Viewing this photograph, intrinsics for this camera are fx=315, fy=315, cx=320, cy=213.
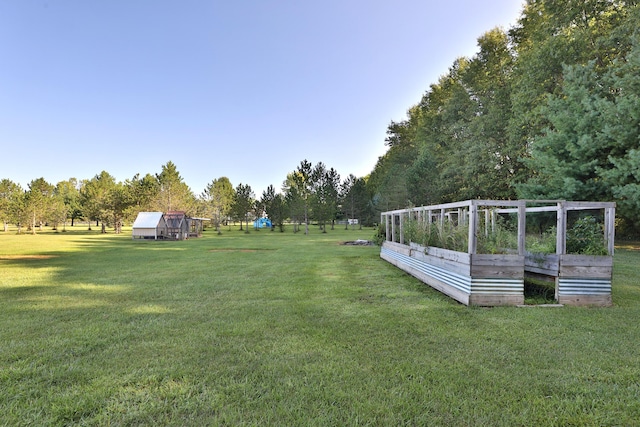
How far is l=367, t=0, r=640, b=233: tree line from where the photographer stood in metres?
12.4

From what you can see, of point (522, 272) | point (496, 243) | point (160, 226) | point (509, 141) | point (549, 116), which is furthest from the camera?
point (160, 226)

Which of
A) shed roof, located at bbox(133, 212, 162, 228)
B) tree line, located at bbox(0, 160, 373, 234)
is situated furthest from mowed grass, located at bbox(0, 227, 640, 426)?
tree line, located at bbox(0, 160, 373, 234)

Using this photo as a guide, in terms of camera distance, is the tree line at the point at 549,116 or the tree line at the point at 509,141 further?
the tree line at the point at 509,141

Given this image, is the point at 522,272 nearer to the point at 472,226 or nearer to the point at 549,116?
the point at 472,226

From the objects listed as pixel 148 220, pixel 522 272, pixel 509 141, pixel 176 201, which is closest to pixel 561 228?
pixel 522 272

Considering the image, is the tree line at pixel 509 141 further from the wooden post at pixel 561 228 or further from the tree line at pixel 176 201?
the wooden post at pixel 561 228

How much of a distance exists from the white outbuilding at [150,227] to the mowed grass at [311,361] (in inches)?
825

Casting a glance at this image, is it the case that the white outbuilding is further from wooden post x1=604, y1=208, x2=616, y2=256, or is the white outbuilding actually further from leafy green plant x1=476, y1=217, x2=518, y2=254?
wooden post x1=604, y1=208, x2=616, y2=256

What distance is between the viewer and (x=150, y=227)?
25047 millimetres

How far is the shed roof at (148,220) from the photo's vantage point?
82.7 ft

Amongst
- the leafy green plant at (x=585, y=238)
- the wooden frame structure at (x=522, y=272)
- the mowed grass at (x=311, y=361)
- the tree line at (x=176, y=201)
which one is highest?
the tree line at (x=176, y=201)

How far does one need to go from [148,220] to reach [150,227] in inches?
35.3

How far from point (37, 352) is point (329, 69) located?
19.5 metres

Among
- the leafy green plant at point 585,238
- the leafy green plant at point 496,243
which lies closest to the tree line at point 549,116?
the leafy green plant at point 496,243
